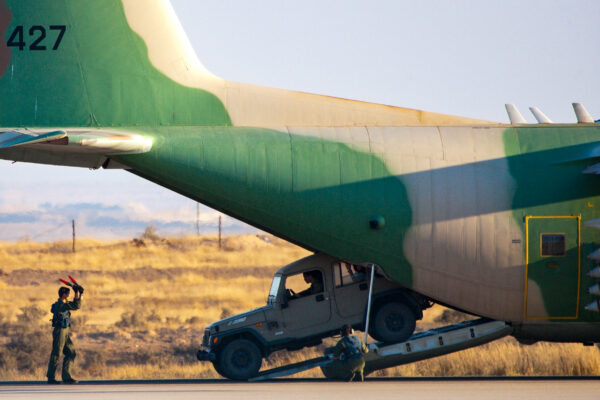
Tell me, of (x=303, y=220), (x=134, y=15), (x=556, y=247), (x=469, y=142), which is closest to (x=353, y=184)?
(x=303, y=220)

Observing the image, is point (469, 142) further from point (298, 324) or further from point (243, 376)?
point (243, 376)

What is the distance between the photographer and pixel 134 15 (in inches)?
849

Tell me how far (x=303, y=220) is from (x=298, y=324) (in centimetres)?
207

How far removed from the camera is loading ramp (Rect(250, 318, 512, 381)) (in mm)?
20562

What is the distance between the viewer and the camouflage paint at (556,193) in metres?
20.9

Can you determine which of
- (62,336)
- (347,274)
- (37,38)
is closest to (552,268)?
(347,274)

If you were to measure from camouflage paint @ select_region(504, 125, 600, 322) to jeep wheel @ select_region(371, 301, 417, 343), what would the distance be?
249 cm

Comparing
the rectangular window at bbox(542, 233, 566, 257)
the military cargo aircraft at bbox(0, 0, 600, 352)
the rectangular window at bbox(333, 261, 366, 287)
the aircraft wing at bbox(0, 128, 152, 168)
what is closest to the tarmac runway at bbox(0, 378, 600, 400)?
the military cargo aircraft at bbox(0, 0, 600, 352)

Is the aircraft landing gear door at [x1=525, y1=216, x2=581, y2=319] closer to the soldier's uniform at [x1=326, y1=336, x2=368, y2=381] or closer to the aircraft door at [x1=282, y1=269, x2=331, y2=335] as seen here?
the soldier's uniform at [x1=326, y1=336, x2=368, y2=381]

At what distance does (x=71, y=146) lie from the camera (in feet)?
63.3

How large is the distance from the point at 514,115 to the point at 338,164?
13.1ft

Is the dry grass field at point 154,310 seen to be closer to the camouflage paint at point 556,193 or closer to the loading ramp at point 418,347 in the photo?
the loading ramp at point 418,347

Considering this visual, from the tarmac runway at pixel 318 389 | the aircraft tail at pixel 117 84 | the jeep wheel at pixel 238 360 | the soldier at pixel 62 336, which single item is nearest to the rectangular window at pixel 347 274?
the tarmac runway at pixel 318 389

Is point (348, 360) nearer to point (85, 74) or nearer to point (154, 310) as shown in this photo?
point (85, 74)
